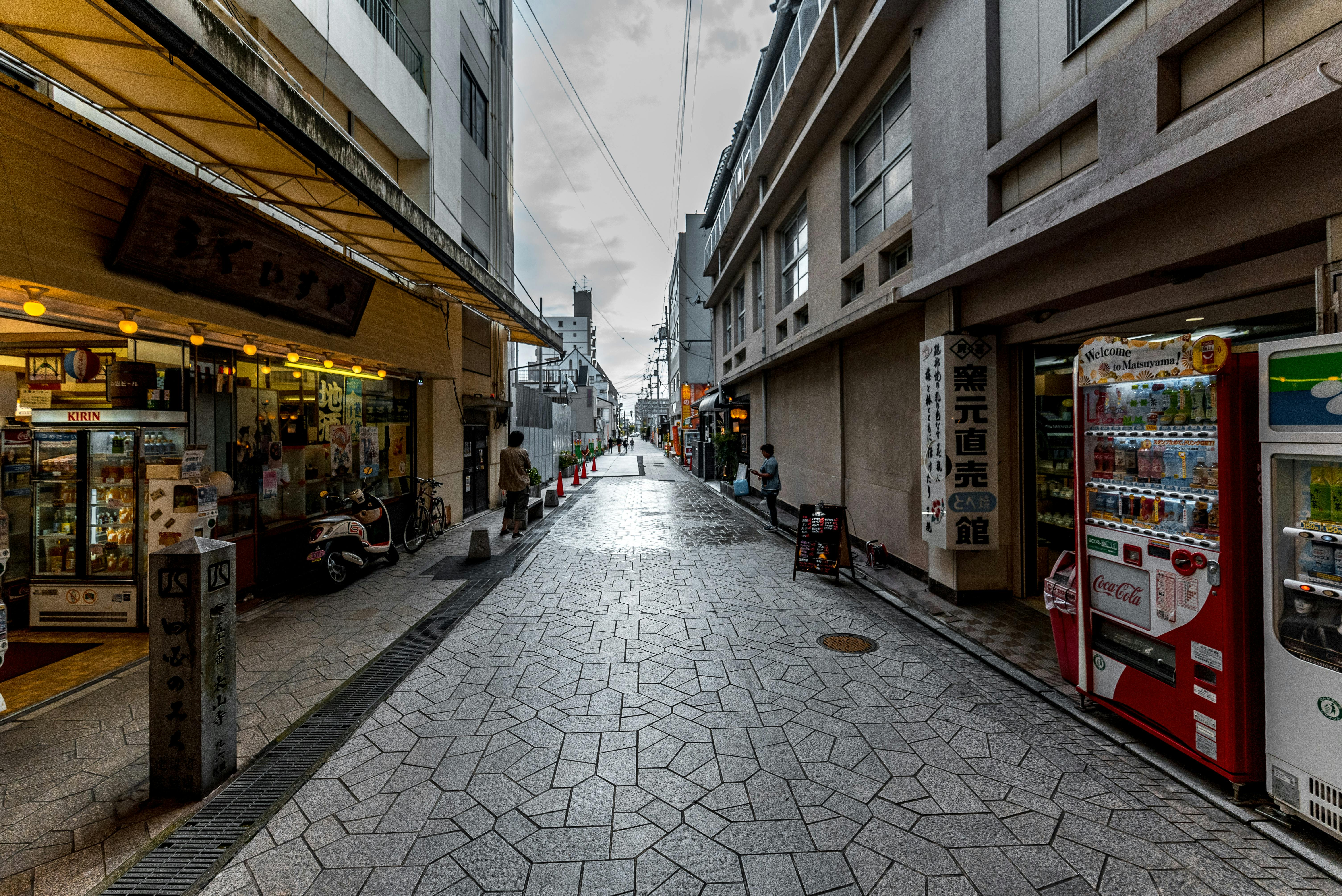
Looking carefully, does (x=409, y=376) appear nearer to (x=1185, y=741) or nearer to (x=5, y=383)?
(x=5, y=383)

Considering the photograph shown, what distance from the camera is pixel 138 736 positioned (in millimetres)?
4199

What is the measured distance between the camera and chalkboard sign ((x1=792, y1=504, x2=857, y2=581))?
8539 millimetres

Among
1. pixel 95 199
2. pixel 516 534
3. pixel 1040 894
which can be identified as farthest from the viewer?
pixel 516 534

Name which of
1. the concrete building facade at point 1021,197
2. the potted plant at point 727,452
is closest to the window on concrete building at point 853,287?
the concrete building facade at point 1021,197

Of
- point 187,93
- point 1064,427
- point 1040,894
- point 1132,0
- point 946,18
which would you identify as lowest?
point 1040,894

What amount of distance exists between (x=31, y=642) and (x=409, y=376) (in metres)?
6.81

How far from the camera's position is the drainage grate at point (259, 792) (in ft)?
9.41

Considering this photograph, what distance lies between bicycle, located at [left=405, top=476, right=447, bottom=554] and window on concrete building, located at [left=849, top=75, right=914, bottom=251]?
33.5 feet

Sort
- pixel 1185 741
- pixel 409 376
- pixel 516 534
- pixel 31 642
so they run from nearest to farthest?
pixel 1185 741, pixel 31 642, pixel 409 376, pixel 516 534

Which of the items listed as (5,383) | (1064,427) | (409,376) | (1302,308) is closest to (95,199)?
(5,383)

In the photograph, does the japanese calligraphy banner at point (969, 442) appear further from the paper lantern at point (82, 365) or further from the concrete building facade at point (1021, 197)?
the paper lantern at point (82, 365)

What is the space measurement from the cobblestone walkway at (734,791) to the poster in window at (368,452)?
557cm

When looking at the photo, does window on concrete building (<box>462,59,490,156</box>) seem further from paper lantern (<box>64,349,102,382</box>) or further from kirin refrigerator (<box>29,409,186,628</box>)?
kirin refrigerator (<box>29,409,186,628</box>)

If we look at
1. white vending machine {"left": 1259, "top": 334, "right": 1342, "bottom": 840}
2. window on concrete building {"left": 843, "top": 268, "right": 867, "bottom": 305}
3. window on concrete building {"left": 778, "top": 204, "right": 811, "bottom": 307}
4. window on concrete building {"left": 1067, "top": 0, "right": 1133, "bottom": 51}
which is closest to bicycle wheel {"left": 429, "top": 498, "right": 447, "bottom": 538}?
window on concrete building {"left": 843, "top": 268, "right": 867, "bottom": 305}
